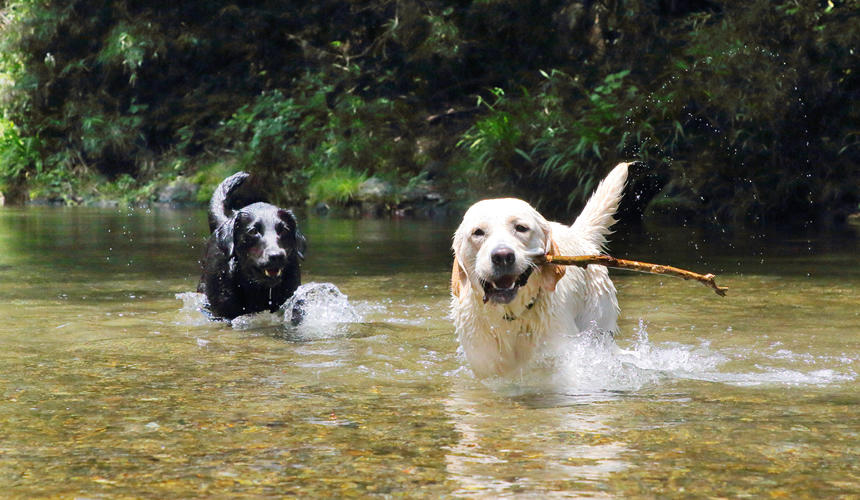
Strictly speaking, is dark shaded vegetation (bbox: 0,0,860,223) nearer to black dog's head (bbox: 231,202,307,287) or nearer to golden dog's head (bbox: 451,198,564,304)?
black dog's head (bbox: 231,202,307,287)

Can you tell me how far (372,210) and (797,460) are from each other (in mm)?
17506

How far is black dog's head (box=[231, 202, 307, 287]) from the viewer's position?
7113mm

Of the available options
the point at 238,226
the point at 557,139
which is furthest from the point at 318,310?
the point at 557,139

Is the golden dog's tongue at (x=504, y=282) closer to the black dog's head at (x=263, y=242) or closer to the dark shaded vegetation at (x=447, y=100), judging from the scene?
the black dog's head at (x=263, y=242)

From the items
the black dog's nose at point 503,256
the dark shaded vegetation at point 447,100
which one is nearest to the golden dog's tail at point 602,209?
the black dog's nose at point 503,256

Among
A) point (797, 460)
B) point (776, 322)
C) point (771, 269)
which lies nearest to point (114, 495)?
point (797, 460)

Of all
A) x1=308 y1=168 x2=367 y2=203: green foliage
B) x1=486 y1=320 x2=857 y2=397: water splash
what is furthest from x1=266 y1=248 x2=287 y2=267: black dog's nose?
x1=308 y1=168 x2=367 y2=203: green foliage

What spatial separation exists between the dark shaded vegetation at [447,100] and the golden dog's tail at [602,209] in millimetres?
9834

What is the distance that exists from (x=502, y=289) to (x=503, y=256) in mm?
189

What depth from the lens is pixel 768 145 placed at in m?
15.6

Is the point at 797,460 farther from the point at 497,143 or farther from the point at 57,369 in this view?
the point at 497,143

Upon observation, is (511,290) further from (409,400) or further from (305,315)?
(305,315)

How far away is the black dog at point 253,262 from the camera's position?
23.7ft

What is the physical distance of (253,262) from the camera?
7227 mm
